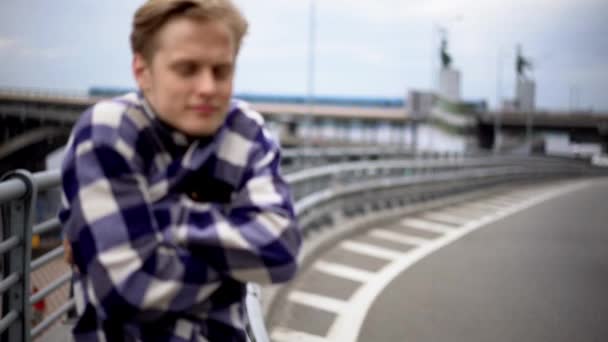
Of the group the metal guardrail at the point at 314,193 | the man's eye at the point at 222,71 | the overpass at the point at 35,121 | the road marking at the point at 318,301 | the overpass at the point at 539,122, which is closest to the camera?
the man's eye at the point at 222,71

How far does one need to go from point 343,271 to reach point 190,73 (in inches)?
233

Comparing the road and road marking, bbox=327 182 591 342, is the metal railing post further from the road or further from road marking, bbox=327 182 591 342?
road marking, bbox=327 182 591 342

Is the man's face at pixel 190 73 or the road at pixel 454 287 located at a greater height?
the man's face at pixel 190 73

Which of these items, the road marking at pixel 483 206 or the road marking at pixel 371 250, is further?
the road marking at pixel 483 206

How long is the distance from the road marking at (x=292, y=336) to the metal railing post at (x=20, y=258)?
7.74 ft

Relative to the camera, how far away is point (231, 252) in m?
1.66

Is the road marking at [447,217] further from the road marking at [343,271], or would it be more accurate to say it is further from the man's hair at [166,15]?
the man's hair at [166,15]

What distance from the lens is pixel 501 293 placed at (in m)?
6.34

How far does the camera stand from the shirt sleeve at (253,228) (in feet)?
5.39

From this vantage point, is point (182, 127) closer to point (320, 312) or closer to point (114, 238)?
point (114, 238)

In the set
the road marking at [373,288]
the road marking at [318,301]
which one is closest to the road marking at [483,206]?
the road marking at [373,288]

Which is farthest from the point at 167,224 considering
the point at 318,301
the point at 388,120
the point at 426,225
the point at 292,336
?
the point at 388,120

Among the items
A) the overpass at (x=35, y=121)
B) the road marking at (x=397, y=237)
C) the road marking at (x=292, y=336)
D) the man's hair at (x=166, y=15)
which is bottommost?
the road marking at (x=397, y=237)

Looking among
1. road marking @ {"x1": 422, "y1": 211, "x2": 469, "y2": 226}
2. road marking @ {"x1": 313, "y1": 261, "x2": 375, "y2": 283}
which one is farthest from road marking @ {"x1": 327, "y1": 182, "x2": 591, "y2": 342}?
road marking @ {"x1": 422, "y1": 211, "x2": 469, "y2": 226}
